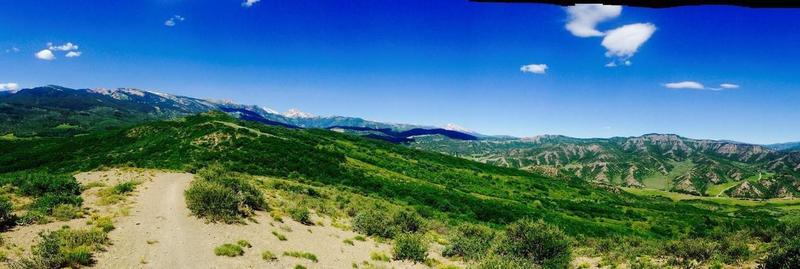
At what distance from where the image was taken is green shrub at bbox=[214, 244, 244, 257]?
88.7 feet

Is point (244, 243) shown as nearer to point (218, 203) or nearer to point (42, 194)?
point (218, 203)

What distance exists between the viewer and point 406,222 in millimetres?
44500

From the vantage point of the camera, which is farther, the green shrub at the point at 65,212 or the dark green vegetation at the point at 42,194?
the green shrub at the point at 65,212

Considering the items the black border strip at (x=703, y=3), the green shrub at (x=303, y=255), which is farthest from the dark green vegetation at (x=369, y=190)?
the black border strip at (x=703, y=3)

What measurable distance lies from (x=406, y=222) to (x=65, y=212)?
2736cm

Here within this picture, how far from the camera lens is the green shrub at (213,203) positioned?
1351 inches

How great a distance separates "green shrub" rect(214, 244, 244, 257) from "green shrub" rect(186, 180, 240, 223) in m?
6.16

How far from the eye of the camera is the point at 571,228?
274 ft

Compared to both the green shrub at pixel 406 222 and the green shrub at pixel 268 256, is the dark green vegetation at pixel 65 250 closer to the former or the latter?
the green shrub at pixel 268 256

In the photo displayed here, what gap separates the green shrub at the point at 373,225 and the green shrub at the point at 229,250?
1443cm

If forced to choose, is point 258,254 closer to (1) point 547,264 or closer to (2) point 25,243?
(2) point 25,243

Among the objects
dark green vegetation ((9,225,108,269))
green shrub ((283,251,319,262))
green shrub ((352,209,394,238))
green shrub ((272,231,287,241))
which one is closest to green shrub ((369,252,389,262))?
green shrub ((283,251,319,262))

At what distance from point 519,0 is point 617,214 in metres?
132

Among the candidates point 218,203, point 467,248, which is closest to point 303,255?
point 218,203
